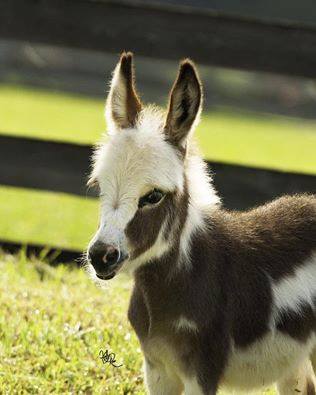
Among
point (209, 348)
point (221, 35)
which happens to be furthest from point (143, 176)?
point (221, 35)

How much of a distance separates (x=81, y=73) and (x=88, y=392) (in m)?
36.4

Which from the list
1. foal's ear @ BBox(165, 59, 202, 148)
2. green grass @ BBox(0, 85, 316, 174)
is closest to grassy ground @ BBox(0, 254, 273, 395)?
foal's ear @ BBox(165, 59, 202, 148)

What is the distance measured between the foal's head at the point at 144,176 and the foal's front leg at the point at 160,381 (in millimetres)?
500

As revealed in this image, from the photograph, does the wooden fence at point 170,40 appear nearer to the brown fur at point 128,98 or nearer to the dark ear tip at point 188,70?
the brown fur at point 128,98

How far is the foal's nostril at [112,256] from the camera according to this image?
390 centimetres

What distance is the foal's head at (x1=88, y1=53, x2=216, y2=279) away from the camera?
399 cm

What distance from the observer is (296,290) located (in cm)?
455

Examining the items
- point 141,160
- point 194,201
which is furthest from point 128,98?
→ point 194,201

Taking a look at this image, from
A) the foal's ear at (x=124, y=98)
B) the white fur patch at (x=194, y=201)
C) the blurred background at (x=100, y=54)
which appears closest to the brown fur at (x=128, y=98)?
the foal's ear at (x=124, y=98)

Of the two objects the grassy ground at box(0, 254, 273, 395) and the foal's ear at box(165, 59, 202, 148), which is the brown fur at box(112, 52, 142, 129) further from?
the grassy ground at box(0, 254, 273, 395)

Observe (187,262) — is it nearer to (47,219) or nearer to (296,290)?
(296,290)

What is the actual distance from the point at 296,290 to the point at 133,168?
3.27 feet

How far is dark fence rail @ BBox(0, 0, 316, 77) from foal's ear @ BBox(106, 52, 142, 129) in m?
2.84

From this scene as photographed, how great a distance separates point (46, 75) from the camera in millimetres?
40250
